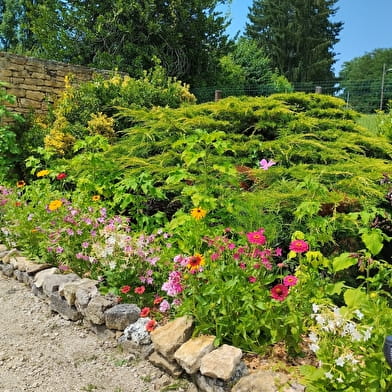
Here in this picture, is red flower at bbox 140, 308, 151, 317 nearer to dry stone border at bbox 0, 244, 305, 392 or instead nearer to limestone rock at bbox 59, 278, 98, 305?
dry stone border at bbox 0, 244, 305, 392

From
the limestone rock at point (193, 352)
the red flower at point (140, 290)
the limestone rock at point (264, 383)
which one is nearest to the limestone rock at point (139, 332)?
the red flower at point (140, 290)

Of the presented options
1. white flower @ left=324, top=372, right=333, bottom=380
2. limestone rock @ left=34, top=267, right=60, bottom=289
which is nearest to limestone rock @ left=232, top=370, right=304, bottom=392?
white flower @ left=324, top=372, right=333, bottom=380

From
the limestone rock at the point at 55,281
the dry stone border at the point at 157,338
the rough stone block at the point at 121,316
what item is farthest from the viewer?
the limestone rock at the point at 55,281

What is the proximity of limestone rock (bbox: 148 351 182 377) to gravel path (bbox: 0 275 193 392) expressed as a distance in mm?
29

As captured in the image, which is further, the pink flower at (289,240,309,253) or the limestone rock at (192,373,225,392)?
the pink flower at (289,240,309,253)

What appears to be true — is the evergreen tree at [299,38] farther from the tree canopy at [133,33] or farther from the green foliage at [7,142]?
the green foliage at [7,142]

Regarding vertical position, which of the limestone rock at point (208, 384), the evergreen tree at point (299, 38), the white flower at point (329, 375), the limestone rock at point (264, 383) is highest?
the evergreen tree at point (299, 38)

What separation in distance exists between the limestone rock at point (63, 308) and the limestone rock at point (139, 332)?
1.66ft

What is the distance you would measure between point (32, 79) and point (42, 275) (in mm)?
4414

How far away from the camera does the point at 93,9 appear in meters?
12.9

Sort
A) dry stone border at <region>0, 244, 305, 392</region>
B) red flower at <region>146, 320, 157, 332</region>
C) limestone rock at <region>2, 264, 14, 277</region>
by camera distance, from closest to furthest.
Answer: dry stone border at <region>0, 244, 305, 392</region> < red flower at <region>146, 320, 157, 332</region> < limestone rock at <region>2, 264, 14, 277</region>

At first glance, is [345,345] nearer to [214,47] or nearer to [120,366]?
[120,366]

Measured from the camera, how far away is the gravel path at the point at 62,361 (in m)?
1.96

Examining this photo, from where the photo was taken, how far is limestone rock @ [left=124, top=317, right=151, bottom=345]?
216 cm
